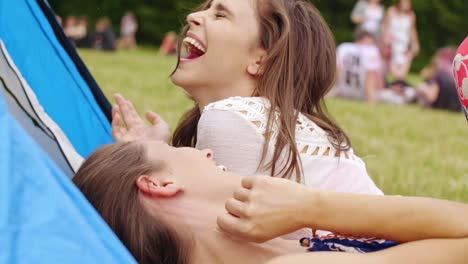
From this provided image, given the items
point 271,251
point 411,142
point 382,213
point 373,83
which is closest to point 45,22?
point 271,251

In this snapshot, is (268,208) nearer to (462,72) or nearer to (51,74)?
(462,72)

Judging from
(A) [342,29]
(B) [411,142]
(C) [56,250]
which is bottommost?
(A) [342,29]

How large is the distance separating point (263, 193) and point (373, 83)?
818cm

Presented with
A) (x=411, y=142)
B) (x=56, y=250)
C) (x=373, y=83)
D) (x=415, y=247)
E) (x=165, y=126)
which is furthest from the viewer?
(x=373, y=83)

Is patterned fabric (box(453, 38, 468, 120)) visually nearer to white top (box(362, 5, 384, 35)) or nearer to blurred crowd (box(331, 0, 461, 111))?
blurred crowd (box(331, 0, 461, 111))

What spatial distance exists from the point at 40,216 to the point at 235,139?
100 centimetres

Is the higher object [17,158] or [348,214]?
[17,158]

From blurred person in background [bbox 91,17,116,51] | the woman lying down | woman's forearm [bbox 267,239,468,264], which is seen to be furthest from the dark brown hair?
blurred person in background [bbox 91,17,116,51]

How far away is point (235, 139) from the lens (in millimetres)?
2295

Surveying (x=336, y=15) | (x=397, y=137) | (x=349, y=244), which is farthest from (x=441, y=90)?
(x=336, y=15)

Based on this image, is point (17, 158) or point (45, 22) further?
point (45, 22)

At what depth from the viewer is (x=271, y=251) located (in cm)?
174

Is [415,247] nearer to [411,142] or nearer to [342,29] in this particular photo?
[411,142]

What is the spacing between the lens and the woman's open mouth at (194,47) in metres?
2.56
